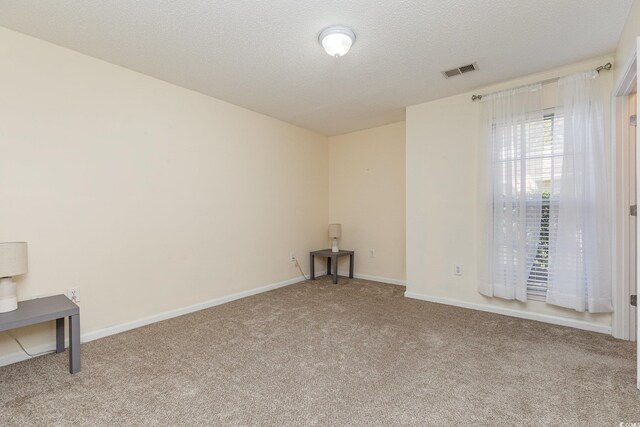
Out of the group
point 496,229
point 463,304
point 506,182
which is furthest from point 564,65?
point 463,304

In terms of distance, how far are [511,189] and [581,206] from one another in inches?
21.2

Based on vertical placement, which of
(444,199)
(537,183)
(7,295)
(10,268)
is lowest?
(7,295)

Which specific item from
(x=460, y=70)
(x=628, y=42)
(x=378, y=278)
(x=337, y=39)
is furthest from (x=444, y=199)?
(x=337, y=39)

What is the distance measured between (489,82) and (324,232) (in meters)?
3.02

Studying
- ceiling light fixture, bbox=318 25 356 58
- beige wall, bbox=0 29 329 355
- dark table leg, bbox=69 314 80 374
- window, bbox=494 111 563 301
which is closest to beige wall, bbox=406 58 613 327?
window, bbox=494 111 563 301

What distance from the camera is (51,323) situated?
91.0 inches

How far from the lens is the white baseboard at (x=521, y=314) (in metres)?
2.61

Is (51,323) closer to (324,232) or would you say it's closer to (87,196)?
(87,196)

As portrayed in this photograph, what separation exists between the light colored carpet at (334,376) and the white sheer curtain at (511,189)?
427 millimetres

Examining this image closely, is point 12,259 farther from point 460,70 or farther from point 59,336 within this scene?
point 460,70

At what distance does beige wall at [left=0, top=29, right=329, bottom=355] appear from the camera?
221 cm

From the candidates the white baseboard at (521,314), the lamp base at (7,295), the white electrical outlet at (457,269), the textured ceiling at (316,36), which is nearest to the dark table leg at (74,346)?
the lamp base at (7,295)

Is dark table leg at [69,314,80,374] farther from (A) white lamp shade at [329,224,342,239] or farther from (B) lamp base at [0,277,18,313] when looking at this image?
(A) white lamp shade at [329,224,342,239]

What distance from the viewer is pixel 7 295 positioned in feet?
6.38
